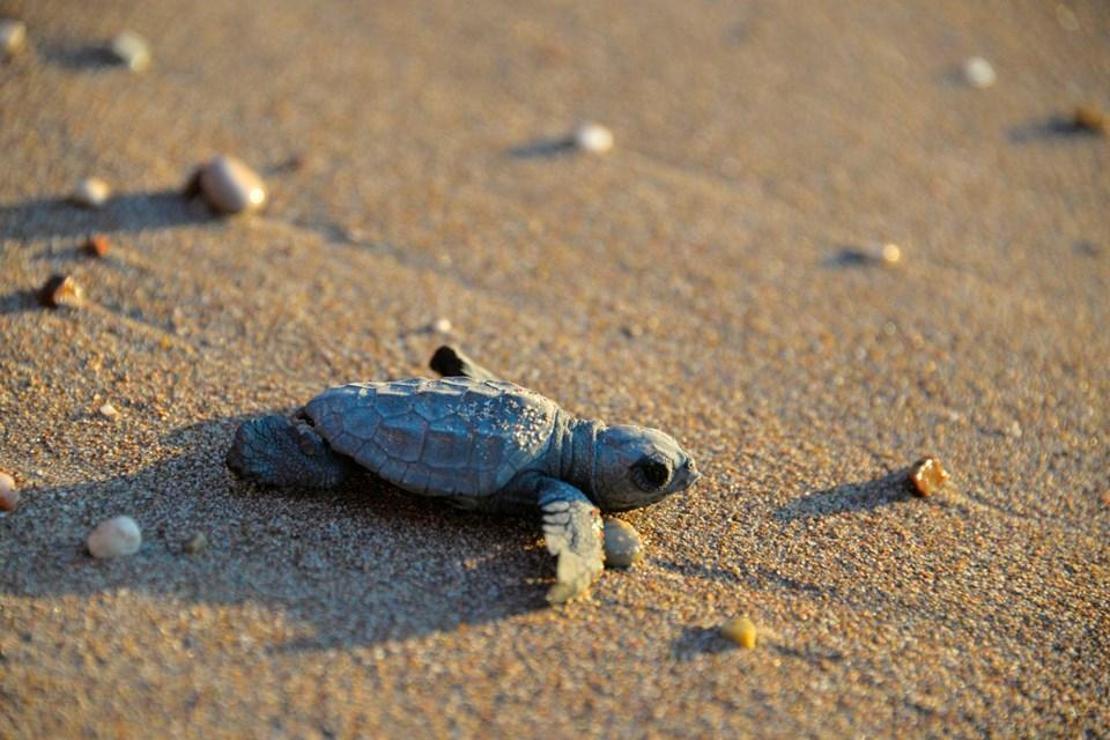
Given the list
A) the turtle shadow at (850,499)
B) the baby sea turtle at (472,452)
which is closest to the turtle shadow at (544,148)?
the baby sea turtle at (472,452)

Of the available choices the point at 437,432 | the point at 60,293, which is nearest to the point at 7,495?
the point at 60,293

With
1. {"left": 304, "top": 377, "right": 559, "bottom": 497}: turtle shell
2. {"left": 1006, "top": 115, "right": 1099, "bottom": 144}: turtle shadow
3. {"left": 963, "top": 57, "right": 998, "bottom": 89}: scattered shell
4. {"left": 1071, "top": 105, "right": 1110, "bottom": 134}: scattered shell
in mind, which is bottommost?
{"left": 304, "top": 377, "right": 559, "bottom": 497}: turtle shell

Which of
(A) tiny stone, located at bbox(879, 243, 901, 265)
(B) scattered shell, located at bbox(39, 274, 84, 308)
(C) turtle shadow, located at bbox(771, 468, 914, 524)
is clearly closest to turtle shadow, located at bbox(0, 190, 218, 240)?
(B) scattered shell, located at bbox(39, 274, 84, 308)

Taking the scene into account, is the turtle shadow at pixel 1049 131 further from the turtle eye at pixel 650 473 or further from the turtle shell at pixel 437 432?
the turtle shell at pixel 437 432

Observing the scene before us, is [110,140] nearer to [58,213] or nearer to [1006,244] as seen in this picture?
[58,213]

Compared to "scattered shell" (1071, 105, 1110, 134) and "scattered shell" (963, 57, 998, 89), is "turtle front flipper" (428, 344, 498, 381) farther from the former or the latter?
"scattered shell" (1071, 105, 1110, 134)

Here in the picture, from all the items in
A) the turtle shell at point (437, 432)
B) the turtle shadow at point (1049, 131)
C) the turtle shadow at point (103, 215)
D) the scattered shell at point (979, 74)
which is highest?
the scattered shell at point (979, 74)
